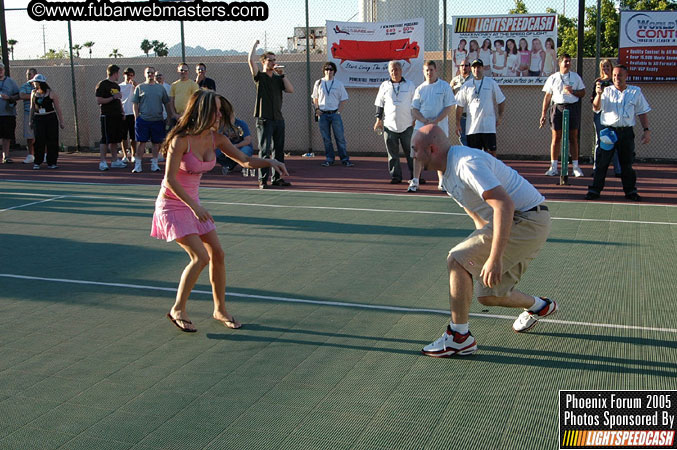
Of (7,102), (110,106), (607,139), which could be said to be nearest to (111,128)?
(110,106)

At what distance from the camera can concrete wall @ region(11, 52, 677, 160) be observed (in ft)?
53.3

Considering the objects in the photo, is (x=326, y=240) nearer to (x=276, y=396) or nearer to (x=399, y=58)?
(x=276, y=396)

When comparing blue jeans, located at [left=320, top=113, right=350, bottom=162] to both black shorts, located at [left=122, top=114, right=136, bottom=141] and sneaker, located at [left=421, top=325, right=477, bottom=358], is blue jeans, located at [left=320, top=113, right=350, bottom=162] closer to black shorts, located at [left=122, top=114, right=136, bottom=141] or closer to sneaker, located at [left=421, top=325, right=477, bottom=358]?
black shorts, located at [left=122, top=114, right=136, bottom=141]

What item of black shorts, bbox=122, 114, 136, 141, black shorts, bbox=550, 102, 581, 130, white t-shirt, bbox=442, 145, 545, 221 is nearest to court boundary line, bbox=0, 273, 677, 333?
white t-shirt, bbox=442, 145, 545, 221

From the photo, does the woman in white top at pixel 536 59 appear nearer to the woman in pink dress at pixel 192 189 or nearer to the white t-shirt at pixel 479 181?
the woman in pink dress at pixel 192 189

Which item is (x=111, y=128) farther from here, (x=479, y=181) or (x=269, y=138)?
(x=479, y=181)

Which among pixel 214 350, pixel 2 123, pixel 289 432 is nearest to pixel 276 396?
pixel 289 432

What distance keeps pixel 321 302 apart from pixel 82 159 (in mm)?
13574

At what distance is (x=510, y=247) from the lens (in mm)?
5320

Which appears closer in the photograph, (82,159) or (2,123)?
(2,123)

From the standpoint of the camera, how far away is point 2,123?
57.2 feet

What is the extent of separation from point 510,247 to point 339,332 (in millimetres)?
1562

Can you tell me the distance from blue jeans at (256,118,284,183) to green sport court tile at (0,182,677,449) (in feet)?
9.90

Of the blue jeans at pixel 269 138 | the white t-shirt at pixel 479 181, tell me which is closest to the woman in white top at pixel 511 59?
the blue jeans at pixel 269 138
